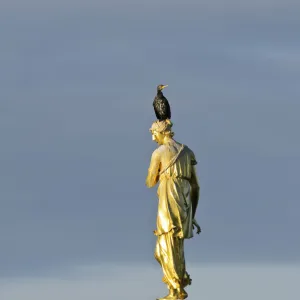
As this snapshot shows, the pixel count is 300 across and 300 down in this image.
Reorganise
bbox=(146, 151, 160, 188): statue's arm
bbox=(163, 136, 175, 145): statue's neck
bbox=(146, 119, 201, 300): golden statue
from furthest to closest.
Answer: bbox=(163, 136, 175, 145): statue's neck, bbox=(146, 151, 160, 188): statue's arm, bbox=(146, 119, 201, 300): golden statue

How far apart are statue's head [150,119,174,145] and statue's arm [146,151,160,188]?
0.44 metres

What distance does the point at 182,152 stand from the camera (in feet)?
118

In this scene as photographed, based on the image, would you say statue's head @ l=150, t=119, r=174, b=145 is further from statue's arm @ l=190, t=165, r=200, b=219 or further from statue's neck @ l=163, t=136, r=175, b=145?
statue's arm @ l=190, t=165, r=200, b=219

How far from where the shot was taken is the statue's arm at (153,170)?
35.8 m

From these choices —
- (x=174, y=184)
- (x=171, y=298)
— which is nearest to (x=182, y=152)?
(x=174, y=184)

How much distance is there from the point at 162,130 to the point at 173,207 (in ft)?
5.47

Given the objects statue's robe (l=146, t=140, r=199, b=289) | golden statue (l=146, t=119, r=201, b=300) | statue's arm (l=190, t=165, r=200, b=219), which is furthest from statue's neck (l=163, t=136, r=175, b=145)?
statue's arm (l=190, t=165, r=200, b=219)

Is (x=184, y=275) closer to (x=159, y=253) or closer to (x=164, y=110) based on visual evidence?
(x=159, y=253)

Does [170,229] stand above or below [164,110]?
below

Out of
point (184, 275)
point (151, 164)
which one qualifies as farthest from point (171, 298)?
point (151, 164)

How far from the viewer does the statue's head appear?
36.1 meters

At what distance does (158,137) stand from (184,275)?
2.96 metres

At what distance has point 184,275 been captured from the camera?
35594 mm

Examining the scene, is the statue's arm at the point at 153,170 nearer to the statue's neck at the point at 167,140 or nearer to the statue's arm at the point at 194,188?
the statue's neck at the point at 167,140
